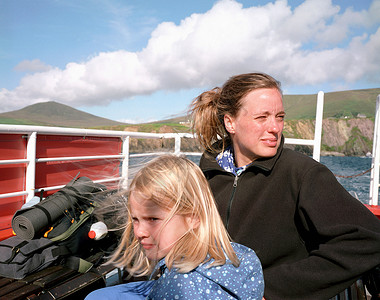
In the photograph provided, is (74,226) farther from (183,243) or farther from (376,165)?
(376,165)

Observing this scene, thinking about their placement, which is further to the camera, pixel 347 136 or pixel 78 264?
pixel 347 136

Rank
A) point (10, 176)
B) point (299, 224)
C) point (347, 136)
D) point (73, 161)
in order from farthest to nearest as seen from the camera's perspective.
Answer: point (347, 136), point (73, 161), point (10, 176), point (299, 224)

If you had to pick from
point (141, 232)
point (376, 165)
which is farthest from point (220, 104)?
point (376, 165)

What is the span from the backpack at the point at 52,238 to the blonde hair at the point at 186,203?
2.45 feet

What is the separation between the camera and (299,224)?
54.6 inches

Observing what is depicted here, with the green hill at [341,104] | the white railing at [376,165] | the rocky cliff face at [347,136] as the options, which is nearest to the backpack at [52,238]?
the white railing at [376,165]

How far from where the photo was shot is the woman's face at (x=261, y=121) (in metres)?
1.50

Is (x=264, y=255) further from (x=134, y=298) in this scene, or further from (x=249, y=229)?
(x=134, y=298)

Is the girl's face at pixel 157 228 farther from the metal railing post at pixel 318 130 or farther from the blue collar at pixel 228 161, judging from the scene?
the metal railing post at pixel 318 130

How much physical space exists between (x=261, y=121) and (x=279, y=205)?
41 cm

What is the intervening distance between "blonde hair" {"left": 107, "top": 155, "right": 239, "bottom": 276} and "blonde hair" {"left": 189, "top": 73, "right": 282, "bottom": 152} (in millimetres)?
486

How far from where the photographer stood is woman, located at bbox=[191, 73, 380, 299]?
116 cm

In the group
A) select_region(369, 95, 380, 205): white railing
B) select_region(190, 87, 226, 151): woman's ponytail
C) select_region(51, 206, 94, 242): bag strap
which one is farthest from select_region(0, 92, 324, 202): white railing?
select_region(369, 95, 380, 205): white railing

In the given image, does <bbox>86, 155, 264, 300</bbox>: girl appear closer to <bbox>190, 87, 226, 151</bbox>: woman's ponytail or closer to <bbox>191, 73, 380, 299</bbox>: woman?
<bbox>191, 73, 380, 299</bbox>: woman
